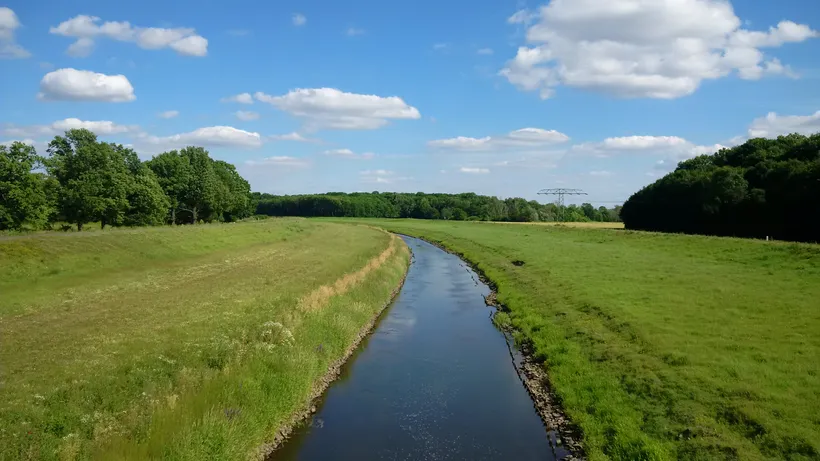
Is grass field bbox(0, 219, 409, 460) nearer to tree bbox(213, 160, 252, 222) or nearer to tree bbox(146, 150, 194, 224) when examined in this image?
tree bbox(146, 150, 194, 224)

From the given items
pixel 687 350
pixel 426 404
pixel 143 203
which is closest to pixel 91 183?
pixel 143 203

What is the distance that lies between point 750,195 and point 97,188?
251ft

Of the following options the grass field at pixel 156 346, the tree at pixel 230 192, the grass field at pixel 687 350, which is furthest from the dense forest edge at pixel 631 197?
the grass field at pixel 687 350

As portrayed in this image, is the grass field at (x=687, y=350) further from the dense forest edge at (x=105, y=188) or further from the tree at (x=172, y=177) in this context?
the tree at (x=172, y=177)

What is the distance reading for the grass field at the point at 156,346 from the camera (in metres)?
11.0

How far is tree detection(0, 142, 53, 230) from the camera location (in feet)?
155

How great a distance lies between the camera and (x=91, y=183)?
58.6 meters

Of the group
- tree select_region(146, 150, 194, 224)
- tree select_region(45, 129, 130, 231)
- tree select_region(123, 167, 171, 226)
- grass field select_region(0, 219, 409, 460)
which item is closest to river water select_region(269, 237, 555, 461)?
grass field select_region(0, 219, 409, 460)

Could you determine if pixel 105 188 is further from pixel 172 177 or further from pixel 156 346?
pixel 156 346

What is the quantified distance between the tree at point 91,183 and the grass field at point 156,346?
2293 cm

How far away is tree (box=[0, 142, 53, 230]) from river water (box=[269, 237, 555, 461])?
41.4 meters

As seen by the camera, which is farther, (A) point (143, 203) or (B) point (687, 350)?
(A) point (143, 203)

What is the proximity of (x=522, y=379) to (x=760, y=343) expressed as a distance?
779 centimetres

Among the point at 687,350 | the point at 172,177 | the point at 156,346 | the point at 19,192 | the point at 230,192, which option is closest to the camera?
the point at 687,350
